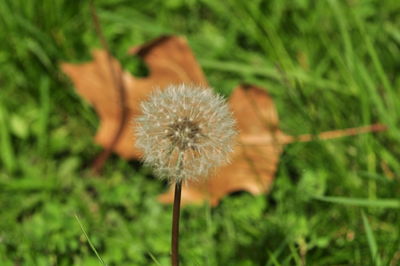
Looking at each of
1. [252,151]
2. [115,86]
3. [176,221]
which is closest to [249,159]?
[252,151]

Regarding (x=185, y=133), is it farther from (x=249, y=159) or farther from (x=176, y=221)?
(x=249, y=159)

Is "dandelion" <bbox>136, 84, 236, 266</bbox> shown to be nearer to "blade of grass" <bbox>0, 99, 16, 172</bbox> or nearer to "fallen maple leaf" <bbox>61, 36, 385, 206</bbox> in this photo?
"fallen maple leaf" <bbox>61, 36, 385, 206</bbox>

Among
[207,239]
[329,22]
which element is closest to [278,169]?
[207,239]

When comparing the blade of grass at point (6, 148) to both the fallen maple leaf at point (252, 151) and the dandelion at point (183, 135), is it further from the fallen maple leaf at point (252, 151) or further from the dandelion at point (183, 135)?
the dandelion at point (183, 135)

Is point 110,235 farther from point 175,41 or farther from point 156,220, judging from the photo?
point 175,41

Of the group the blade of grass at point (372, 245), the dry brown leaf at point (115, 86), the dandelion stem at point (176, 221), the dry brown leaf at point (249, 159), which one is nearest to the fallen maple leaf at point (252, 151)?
the dry brown leaf at point (249, 159)

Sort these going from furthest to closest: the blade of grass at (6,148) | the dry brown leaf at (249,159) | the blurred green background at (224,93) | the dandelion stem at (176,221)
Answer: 1. the blade of grass at (6,148)
2. the dry brown leaf at (249,159)
3. the blurred green background at (224,93)
4. the dandelion stem at (176,221)
